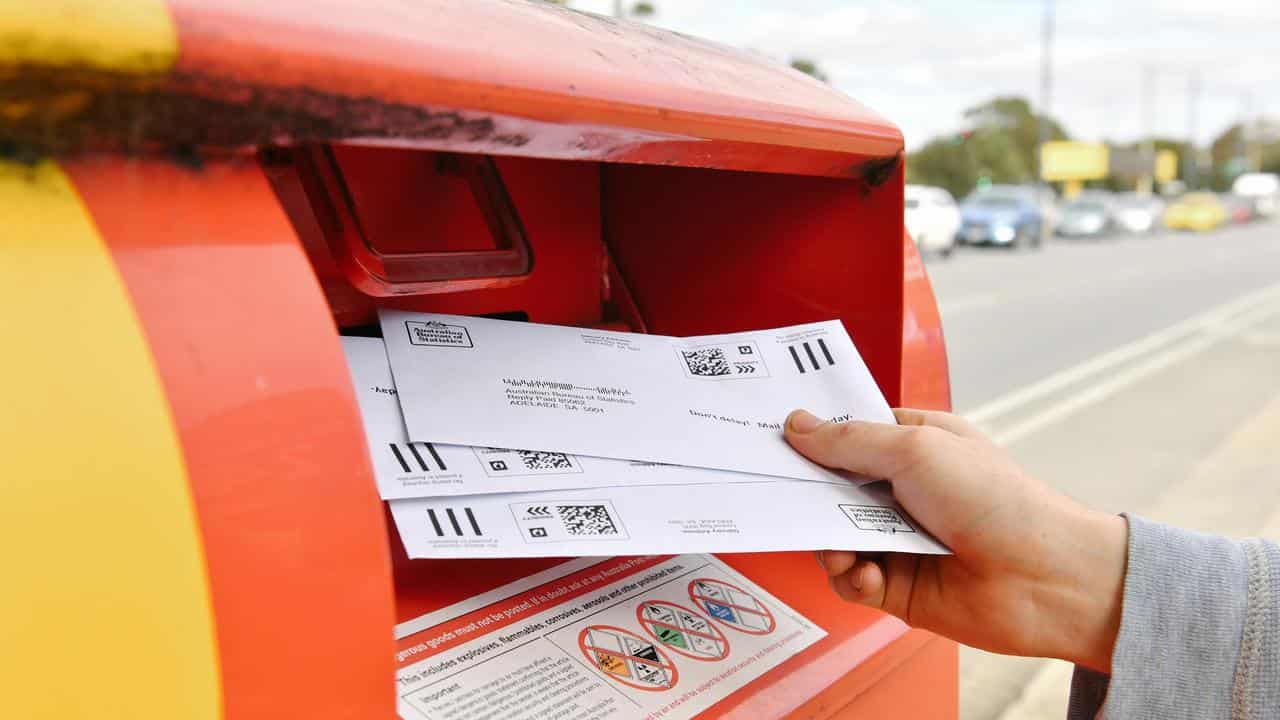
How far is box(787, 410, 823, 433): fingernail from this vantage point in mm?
1096

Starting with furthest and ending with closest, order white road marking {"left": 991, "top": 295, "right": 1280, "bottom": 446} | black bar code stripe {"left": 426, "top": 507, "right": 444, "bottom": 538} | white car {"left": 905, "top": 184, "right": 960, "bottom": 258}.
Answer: white car {"left": 905, "top": 184, "right": 960, "bottom": 258} → white road marking {"left": 991, "top": 295, "right": 1280, "bottom": 446} → black bar code stripe {"left": 426, "top": 507, "right": 444, "bottom": 538}

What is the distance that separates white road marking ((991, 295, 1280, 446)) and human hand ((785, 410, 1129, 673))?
2211mm

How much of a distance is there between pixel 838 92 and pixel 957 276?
1188 centimetres

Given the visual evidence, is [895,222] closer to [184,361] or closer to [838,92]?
[838,92]

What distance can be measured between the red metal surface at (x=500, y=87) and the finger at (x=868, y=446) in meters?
0.30

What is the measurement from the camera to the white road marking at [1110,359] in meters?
5.22

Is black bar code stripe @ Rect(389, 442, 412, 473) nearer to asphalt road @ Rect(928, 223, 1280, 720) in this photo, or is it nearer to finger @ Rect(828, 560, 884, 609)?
finger @ Rect(828, 560, 884, 609)

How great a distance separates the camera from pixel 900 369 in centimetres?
127

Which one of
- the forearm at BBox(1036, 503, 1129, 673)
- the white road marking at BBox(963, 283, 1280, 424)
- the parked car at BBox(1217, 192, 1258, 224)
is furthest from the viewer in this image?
the parked car at BBox(1217, 192, 1258, 224)

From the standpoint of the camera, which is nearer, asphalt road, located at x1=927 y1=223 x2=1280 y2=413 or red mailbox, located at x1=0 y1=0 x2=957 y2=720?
red mailbox, located at x1=0 y1=0 x2=957 y2=720

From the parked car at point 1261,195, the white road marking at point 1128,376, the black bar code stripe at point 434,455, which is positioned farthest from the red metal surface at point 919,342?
the parked car at point 1261,195

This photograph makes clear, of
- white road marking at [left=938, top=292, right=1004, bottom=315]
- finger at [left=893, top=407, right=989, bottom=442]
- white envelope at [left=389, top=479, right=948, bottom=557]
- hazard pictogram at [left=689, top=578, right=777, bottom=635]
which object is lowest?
white road marking at [left=938, top=292, right=1004, bottom=315]

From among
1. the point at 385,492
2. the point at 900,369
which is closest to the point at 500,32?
the point at 385,492

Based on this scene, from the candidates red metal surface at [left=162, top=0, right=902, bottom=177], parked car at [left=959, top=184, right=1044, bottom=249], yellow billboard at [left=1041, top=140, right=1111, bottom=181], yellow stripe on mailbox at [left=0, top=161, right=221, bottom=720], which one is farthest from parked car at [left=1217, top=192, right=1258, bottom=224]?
yellow stripe on mailbox at [left=0, top=161, right=221, bottom=720]
